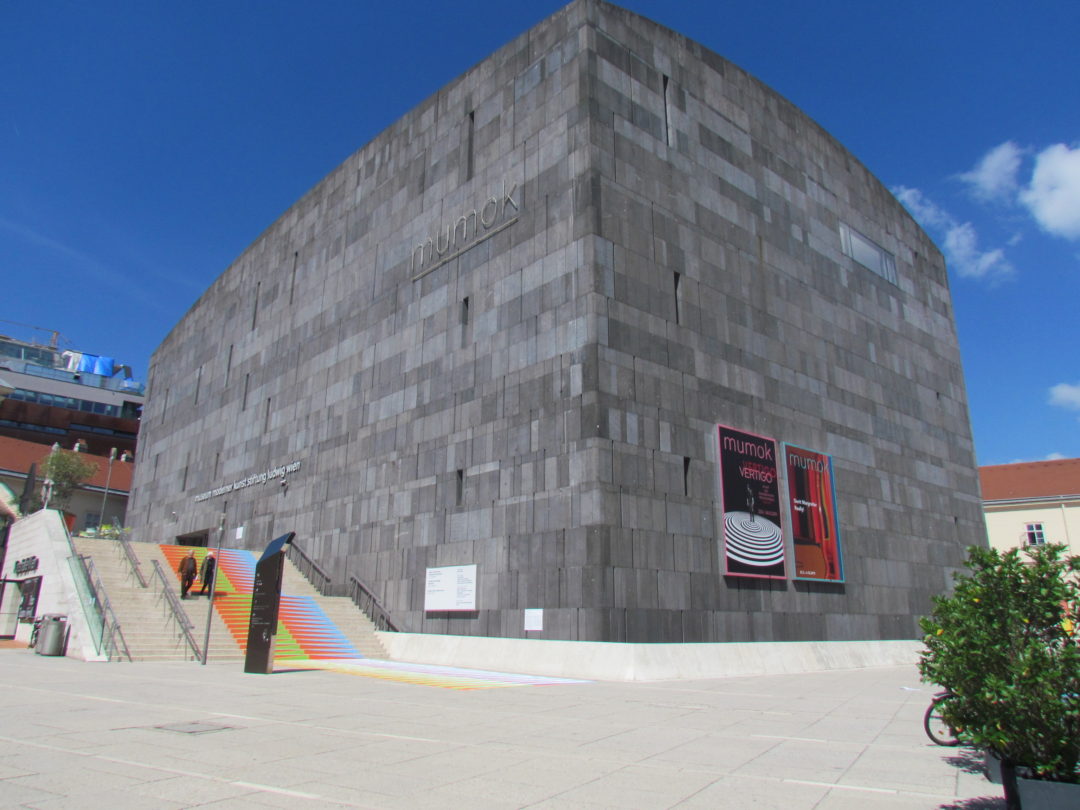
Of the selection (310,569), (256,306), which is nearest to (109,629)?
(310,569)

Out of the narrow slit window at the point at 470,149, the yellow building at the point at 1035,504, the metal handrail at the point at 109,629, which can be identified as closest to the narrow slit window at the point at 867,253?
the narrow slit window at the point at 470,149

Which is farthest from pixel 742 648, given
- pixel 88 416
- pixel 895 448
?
pixel 88 416

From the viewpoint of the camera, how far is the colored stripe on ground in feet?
54.8

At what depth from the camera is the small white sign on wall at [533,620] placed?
20.5 metres

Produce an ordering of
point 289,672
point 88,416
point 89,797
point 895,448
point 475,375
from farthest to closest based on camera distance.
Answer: point 88,416 < point 895,448 < point 475,375 < point 289,672 < point 89,797

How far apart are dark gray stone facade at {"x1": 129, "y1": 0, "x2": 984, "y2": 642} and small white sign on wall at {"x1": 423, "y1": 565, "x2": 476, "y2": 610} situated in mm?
362

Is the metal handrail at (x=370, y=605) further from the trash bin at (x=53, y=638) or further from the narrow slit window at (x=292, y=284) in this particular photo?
the narrow slit window at (x=292, y=284)

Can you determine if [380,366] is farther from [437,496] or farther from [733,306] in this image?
[733,306]

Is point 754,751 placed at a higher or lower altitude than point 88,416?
lower

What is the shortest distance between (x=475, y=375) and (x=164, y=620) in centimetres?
1207

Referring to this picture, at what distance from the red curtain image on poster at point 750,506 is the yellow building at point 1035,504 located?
38.5 meters

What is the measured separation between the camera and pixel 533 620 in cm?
2072

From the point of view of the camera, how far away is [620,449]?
2077 cm

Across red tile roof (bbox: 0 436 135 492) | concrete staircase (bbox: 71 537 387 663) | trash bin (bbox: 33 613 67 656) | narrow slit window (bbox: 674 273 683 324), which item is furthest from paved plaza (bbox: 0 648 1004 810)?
red tile roof (bbox: 0 436 135 492)
